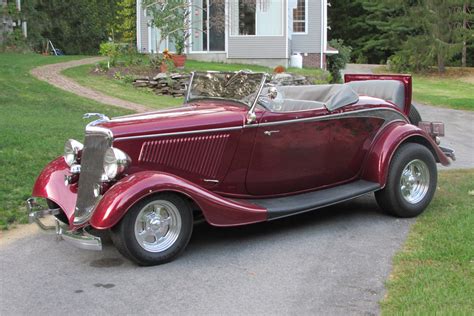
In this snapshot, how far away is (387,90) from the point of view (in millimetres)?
7488

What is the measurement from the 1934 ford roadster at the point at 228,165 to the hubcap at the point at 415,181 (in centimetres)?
1

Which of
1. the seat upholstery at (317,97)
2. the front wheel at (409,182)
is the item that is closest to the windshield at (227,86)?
the seat upholstery at (317,97)

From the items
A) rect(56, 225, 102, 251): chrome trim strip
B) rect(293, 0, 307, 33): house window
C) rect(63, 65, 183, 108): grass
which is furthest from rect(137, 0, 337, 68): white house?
rect(56, 225, 102, 251): chrome trim strip

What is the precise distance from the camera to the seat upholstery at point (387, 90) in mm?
7434

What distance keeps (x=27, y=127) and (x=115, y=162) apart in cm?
623

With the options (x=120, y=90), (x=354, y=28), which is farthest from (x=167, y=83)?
(x=354, y=28)

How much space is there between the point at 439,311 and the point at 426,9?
34.1m

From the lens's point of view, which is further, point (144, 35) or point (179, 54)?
point (144, 35)

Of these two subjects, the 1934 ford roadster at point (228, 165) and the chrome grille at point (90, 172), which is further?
the chrome grille at point (90, 172)

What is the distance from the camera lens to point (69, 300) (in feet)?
14.0

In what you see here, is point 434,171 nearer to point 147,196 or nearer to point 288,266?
point 288,266

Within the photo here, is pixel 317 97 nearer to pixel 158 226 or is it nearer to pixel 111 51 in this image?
pixel 158 226

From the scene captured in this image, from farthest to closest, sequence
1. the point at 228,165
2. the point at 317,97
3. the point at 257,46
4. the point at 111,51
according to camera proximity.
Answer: the point at 257,46, the point at 111,51, the point at 317,97, the point at 228,165

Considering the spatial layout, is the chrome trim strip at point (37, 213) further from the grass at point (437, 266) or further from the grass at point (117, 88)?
the grass at point (117, 88)
